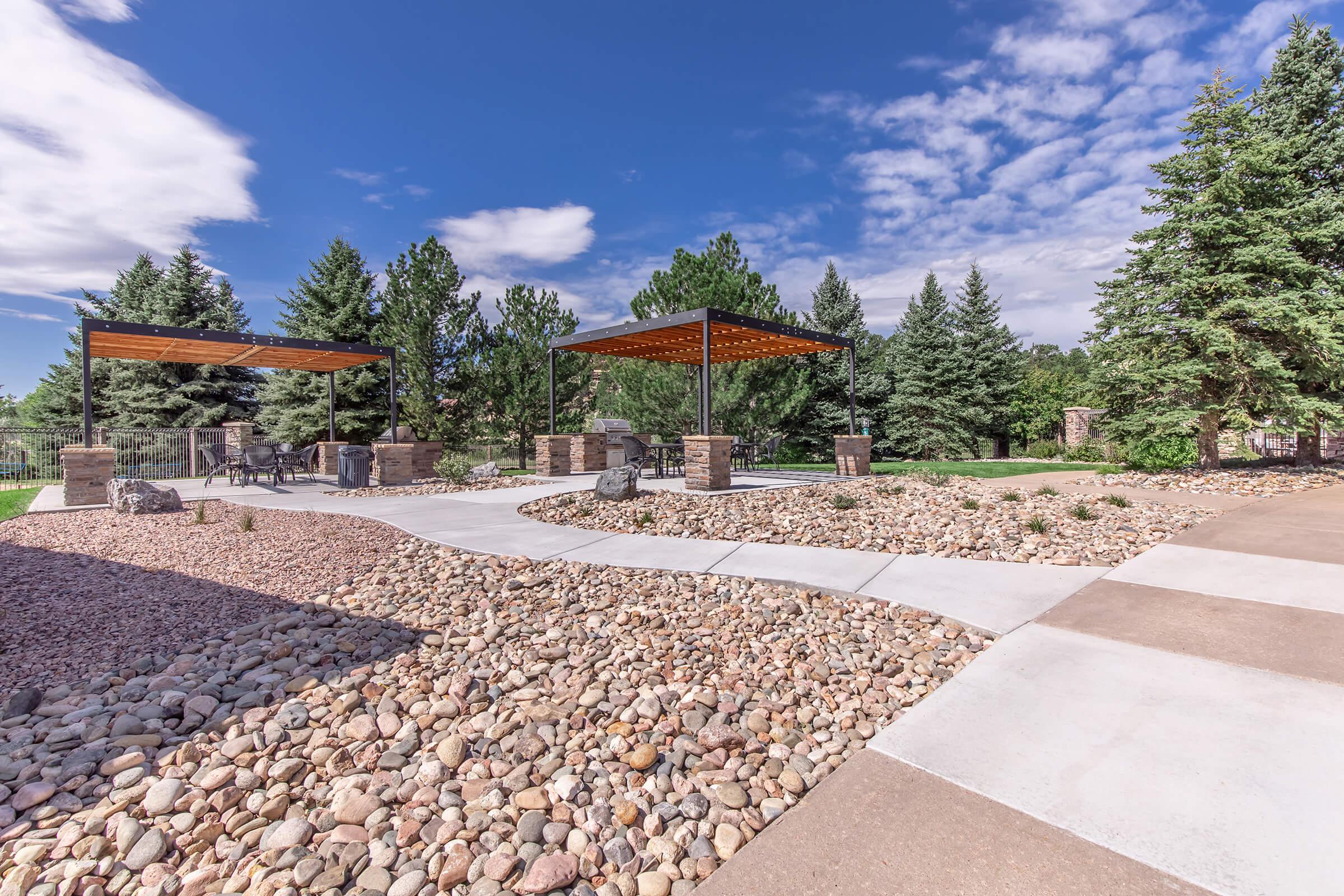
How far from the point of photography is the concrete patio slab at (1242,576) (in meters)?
3.88

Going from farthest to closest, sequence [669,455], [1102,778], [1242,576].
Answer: [669,455] → [1242,576] → [1102,778]

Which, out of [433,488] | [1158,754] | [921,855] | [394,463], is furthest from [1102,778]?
[394,463]

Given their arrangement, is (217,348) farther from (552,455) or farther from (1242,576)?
(1242,576)

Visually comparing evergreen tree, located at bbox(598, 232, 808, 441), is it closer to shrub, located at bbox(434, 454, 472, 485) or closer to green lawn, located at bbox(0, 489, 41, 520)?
shrub, located at bbox(434, 454, 472, 485)

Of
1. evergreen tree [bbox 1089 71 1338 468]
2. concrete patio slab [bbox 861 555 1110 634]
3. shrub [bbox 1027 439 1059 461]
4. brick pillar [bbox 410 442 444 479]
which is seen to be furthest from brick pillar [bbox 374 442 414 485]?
shrub [bbox 1027 439 1059 461]

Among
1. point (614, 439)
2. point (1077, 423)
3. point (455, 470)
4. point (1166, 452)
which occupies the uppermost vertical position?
point (1077, 423)

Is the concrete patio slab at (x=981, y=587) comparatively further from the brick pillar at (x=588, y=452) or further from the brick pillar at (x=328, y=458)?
the brick pillar at (x=328, y=458)

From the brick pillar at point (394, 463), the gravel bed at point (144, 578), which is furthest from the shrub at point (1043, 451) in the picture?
the gravel bed at point (144, 578)

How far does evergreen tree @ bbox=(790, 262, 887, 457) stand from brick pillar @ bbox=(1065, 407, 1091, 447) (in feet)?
21.3

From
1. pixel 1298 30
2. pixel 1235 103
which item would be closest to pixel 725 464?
pixel 1235 103

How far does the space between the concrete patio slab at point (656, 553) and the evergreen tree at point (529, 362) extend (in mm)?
10839

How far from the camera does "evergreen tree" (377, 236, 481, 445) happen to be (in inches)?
649

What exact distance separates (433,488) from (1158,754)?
1098cm

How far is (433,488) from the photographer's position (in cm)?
1119
